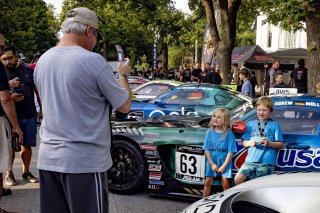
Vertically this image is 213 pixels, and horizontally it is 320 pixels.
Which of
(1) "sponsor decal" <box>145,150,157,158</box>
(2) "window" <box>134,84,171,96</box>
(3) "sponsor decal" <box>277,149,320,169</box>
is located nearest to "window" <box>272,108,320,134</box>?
(3) "sponsor decal" <box>277,149,320,169</box>

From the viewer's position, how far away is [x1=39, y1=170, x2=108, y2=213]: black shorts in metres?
2.67

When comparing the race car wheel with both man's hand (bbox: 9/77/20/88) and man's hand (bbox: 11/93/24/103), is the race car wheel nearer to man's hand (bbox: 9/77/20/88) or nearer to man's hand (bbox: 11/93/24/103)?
man's hand (bbox: 11/93/24/103)

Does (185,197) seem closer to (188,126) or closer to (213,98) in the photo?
(188,126)

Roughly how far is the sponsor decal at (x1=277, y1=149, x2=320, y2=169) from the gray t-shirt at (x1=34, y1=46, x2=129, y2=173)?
271cm

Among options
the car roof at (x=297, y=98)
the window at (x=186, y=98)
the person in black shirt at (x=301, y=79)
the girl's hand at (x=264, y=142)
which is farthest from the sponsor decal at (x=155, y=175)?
the person in black shirt at (x=301, y=79)

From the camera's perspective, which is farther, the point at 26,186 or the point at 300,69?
the point at 300,69

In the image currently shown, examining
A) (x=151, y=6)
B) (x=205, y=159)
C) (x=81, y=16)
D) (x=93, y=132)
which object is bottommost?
(x=205, y=159)

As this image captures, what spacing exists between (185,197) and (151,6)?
858 inches

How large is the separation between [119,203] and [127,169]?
0.47 m

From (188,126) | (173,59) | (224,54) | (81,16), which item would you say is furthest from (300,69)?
(173,59)

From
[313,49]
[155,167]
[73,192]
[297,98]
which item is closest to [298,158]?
[297,98]

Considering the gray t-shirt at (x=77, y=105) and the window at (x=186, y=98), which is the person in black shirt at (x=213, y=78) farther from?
the gray t-shirt at (x=77, y=105)

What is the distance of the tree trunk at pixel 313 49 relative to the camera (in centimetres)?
1176

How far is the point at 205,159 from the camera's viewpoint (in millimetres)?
5137
